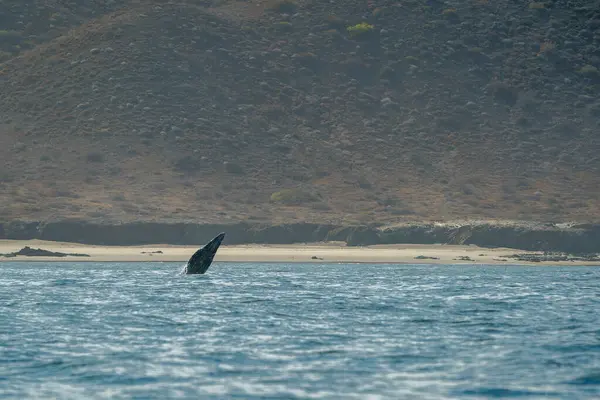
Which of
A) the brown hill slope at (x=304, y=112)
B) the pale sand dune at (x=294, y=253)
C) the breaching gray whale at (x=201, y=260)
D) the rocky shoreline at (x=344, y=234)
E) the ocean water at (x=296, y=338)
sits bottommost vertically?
the ocean water at (x=296, y=338)

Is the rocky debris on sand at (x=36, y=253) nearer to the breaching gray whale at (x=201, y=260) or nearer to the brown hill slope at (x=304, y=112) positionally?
the brown hill slope at (x=304, y=112)

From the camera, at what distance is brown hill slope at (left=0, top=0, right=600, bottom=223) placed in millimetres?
94938

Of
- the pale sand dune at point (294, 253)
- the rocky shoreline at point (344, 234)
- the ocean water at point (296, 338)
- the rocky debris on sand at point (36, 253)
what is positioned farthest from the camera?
the rocky shoreline at point (344, 234)

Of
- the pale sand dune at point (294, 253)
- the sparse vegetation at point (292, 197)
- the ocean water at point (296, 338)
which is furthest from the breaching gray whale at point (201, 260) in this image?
the sparse vegetation at point (292, 197)

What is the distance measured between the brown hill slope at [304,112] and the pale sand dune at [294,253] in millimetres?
7651

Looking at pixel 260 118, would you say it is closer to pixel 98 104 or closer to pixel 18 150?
Answer: pixel 98 104

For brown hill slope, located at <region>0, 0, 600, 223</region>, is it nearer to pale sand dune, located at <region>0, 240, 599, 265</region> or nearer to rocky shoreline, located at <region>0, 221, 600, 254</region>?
rocky shoreline, located at <region>0, 221, 600, 254</region>

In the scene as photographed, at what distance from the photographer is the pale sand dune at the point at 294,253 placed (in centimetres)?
6712

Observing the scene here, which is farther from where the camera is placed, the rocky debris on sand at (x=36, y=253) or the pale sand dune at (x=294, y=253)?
the rocky debris on sand at (x=36, y=253)

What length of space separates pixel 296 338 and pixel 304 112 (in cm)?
8561

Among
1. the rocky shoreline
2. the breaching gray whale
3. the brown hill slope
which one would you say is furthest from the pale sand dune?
the breaching gray whale

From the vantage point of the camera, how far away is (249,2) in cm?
13700

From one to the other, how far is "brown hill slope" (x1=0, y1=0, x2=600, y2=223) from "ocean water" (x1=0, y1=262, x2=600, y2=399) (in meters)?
38.8

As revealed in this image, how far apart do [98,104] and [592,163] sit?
4381 cm
